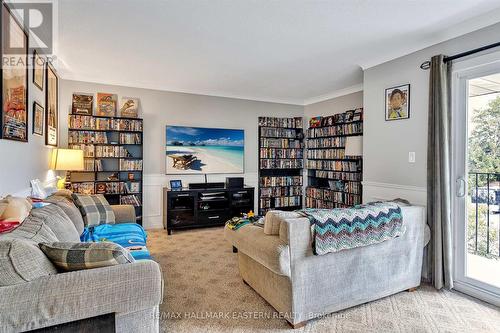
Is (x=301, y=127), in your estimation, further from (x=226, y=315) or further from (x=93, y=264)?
(x=93, y=264)

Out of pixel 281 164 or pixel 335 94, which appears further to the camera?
pixel 281 164

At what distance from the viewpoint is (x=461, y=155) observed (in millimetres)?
2678

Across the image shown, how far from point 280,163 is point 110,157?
10.4ft

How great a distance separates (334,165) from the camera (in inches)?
203

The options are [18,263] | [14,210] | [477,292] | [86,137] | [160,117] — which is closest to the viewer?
[18,263]

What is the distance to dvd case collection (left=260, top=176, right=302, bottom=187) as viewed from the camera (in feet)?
18.8

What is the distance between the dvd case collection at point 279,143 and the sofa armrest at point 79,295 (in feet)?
14.9

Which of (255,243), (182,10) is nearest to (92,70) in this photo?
(182,10)

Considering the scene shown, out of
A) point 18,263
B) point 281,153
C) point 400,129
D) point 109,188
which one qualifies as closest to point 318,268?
point 18,263

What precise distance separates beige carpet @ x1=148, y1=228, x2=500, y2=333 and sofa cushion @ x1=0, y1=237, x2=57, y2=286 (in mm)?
1143

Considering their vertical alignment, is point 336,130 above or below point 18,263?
above

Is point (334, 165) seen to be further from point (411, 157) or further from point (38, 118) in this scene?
point (38, 118)

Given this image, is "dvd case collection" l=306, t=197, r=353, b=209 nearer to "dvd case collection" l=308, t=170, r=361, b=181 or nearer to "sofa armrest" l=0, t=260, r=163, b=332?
"dvd case collection" l=308, t=170, r=361, b=181

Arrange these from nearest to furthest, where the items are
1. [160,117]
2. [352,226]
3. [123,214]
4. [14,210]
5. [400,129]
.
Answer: [14,210] < [352,226] < [400,129] < [123,214] < [160,117]
